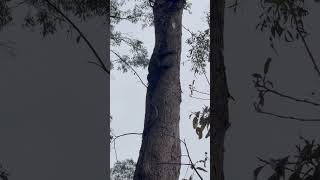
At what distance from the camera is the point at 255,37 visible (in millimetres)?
3725

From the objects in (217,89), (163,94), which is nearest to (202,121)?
(163,94)

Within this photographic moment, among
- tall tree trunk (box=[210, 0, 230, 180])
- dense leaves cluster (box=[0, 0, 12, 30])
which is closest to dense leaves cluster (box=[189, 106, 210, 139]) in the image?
tall tree trunk (box=[210, 0, 230, 180])

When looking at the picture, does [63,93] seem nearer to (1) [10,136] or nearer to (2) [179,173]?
(1) [10,136]

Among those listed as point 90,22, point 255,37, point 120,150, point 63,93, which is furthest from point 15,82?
point 255,37

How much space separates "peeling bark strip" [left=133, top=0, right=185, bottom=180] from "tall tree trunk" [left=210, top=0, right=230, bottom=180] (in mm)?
1750

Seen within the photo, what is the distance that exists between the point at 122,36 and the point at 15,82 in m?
1.10

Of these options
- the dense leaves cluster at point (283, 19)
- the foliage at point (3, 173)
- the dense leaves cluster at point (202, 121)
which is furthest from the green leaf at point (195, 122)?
the foliage at point (3, 173)

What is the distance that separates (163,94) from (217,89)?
1891mm

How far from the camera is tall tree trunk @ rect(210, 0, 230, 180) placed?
2.87m

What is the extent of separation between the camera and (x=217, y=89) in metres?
2.95

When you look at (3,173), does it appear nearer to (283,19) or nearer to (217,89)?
(217,89)

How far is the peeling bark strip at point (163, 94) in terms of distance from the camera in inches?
184

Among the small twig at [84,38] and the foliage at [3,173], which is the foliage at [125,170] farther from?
the foliage at [3,173]

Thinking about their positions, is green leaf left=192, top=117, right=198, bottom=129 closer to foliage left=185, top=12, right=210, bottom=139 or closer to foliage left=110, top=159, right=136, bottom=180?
foliage left=185, top=12, right=210, bottom=139
